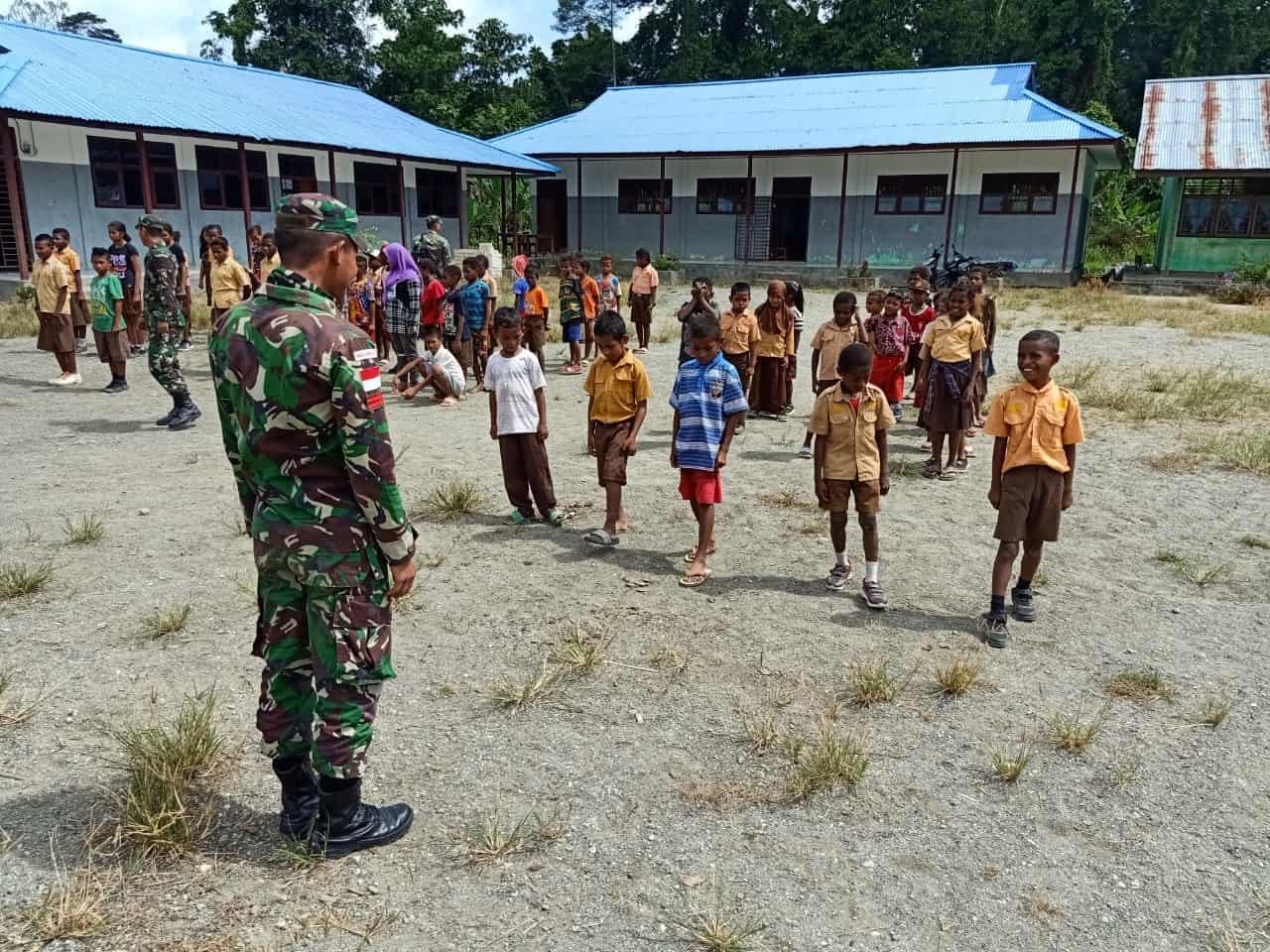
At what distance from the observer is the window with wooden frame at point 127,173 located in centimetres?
1827

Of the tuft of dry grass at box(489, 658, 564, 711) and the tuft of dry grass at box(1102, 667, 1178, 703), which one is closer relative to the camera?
the tuft of dry grass at box(489, 658, 564, 711)

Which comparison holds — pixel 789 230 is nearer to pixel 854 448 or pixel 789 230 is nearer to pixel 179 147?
pixel 179 147

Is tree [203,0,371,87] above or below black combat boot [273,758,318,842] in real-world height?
above

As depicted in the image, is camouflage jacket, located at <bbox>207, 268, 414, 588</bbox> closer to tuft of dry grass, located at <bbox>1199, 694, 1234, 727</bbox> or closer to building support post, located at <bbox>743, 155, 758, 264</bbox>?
tuft of dry grass, located at <bbox>1199, 694, 1234, 727</bbox>

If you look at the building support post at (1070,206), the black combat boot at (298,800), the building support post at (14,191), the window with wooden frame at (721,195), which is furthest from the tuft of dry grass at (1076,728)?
the window with wooden frame at (721,195)

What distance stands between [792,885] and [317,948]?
1313mm

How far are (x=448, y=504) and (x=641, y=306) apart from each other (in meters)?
7.58

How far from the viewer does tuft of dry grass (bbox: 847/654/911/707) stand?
3.78 m

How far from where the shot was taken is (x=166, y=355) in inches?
314

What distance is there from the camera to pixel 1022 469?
4344 mm

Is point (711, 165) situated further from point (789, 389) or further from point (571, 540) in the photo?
point (571, 540)

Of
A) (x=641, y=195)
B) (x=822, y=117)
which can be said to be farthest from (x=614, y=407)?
(x=822, y=117)

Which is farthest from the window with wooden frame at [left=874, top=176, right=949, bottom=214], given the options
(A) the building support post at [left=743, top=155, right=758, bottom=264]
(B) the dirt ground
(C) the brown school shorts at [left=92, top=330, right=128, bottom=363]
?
(C) the brown school shorts at [left=92, top=330, right=128, bottom=363]

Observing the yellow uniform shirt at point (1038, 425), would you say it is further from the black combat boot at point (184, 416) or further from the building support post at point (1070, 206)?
the building support post at point (1070, 206)
